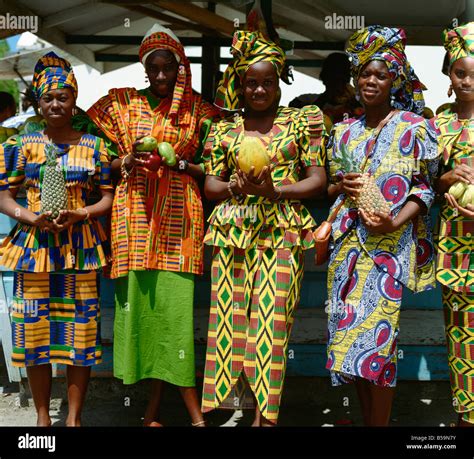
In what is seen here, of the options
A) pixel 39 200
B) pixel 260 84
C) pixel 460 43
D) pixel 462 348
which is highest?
pixel 460 43

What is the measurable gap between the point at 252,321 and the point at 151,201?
0.91m

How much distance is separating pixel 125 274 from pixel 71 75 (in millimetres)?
1168

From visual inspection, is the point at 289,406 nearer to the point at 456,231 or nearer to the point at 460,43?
the point at 456,231

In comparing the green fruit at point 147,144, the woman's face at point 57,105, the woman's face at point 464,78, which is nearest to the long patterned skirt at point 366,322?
the woman's face at point 464,78

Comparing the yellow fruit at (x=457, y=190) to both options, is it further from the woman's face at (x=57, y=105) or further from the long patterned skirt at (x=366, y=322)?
the woman's face at (x=57, y=105)

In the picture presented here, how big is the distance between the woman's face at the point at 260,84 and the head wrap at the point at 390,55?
0.44 m

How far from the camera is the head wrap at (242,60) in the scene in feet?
12.7

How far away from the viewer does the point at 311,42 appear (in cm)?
784

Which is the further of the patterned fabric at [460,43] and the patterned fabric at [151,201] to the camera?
the patterned fabric at [151,201]

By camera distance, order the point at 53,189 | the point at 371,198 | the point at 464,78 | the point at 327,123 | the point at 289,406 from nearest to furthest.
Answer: the point at 371,198, the point at 464,78, the point at 53,189, the point at 327,123, the point at 289,406

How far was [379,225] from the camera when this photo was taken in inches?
144

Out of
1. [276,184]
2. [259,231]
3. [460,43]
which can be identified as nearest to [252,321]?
[259,231]

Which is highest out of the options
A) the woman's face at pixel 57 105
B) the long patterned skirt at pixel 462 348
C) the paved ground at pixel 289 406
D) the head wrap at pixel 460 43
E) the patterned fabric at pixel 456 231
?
the head wrap at pixel 460 43

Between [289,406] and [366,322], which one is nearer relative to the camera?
[366,322]
